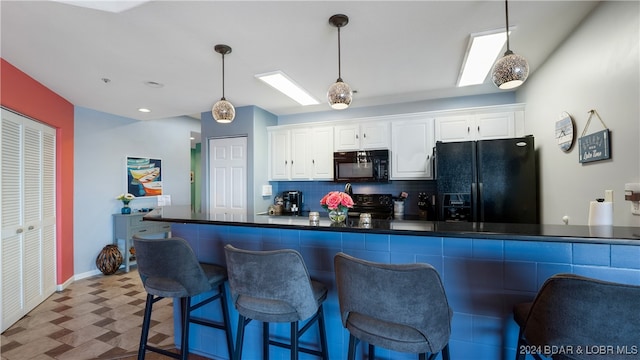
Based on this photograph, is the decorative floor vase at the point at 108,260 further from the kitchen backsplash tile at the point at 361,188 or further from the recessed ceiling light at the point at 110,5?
the recessed ceiling light at the point at 110,5

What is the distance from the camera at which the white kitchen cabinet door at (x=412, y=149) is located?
3.37 metres

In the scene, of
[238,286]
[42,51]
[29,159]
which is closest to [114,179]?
[29,159]

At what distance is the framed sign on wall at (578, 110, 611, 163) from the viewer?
1662 millimetres

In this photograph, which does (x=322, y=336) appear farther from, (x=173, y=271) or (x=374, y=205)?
(x=374, y=205)

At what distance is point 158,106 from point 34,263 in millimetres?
2286

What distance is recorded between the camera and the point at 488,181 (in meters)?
2.65

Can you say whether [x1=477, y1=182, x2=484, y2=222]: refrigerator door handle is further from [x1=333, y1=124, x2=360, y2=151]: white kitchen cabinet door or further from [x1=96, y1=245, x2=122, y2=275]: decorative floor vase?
[x1=96, y1=245, x2=122, y2=275]: decorative floor vase

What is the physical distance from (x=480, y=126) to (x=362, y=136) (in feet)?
4.62

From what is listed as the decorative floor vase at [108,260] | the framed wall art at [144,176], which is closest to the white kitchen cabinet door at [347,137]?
the framed wall art at [144,176]

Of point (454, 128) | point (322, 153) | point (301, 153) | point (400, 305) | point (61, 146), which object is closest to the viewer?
point (400, 305)

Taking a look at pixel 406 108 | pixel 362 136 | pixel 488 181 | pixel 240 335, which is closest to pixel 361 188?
pixel 362 136

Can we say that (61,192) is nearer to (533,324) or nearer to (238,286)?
(238,286)

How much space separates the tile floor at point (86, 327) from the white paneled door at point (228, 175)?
140 centimetres

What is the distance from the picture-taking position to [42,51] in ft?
7.32
